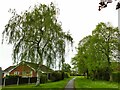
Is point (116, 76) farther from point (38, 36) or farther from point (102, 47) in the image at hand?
point (38, 36)

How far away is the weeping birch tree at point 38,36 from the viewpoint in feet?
86.3

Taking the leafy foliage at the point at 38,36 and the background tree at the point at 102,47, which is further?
the background tree at the point at 102,47

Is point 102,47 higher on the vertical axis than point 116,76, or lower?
higher

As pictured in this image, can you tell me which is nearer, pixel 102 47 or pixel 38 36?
pixel 38 36

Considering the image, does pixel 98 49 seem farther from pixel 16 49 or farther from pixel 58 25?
pixel 16 49

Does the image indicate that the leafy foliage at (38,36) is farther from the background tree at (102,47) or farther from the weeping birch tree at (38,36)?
the background tree at (102,47)

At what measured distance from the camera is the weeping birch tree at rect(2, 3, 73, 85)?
26312 millimetres

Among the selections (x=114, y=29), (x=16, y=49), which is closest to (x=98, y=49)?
(x=114, y=29)

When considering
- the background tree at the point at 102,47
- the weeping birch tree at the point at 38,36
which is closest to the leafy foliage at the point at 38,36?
the weeping birch tree at the point at 38,36

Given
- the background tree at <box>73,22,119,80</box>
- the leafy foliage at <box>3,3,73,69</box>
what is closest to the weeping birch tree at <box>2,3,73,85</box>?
the leafy foliage at <box>3,3,73,69</box>

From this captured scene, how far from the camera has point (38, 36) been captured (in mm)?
27469

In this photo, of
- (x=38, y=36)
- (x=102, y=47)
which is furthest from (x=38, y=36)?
(x=102, y=47)

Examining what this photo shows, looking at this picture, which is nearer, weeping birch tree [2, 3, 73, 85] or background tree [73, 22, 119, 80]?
weeping birch tree [2, 3, 73, 85]

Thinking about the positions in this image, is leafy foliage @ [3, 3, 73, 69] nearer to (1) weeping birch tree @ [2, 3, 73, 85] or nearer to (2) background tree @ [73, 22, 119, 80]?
(1) weeping birch tree @ [2, 3, 73, 85]
